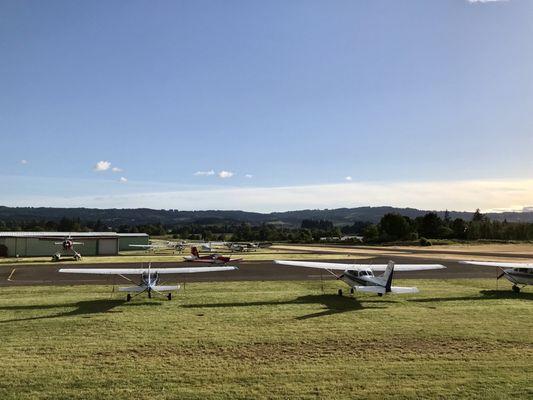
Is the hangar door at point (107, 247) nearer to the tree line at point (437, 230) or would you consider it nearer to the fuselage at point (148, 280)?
the fuselage at point (148, 280)

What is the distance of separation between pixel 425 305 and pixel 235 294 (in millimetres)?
9665

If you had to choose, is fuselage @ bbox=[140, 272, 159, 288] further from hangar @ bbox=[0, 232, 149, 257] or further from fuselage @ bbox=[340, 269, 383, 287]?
hangar @ bbox=[0, 232, 149, 257]

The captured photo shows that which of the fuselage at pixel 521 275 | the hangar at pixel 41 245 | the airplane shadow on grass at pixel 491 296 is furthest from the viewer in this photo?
the hangar at pixel 41 245

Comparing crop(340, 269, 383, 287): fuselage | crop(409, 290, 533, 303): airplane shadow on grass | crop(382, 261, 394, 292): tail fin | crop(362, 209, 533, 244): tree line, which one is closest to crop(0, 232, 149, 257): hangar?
crop(340, 269, 383, 287): fuselage

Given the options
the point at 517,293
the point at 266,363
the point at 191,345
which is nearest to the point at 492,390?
the point at 266,363

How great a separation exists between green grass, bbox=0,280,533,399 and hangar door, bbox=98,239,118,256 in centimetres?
3921

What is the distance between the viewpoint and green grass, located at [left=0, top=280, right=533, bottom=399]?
10125mm

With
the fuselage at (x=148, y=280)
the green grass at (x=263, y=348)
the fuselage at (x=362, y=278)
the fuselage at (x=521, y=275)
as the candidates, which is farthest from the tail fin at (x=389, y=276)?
the fuselage at (x=148, y=280)

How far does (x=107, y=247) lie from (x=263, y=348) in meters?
52.4

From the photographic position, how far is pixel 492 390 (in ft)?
33.1

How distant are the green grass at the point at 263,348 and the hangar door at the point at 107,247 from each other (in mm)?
39209

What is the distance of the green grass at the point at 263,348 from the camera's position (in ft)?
33.2

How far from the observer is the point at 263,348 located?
518 inches

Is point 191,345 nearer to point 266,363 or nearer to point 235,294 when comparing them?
point 266,363
